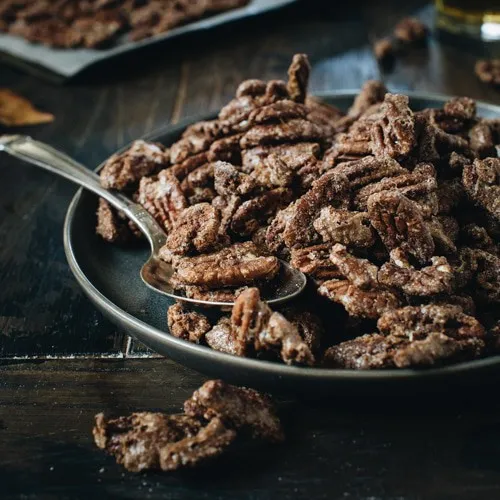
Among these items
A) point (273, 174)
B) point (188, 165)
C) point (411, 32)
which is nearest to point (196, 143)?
point (188, 165)

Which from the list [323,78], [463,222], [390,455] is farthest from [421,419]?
[323,78]

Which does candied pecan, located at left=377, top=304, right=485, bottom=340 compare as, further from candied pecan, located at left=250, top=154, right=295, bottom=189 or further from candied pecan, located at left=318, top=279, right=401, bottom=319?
candied pecan, located at left=250, top=154, right=295, bottom=189

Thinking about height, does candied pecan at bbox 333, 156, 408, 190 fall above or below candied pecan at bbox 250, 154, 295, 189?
above

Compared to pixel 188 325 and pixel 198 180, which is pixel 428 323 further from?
pixel 198 180

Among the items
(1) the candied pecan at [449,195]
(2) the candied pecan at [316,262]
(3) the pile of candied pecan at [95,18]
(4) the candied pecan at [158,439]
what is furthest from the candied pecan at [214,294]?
(3) the pile of candied pecan at [95,18]

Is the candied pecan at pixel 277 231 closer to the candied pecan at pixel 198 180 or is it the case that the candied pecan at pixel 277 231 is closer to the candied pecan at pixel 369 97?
the candied pecan at pixel 198 180

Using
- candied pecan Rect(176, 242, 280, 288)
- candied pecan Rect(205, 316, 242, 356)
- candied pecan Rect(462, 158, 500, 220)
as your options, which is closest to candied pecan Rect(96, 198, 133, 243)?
candied pecan Rect(176, 242, 280, 288)
